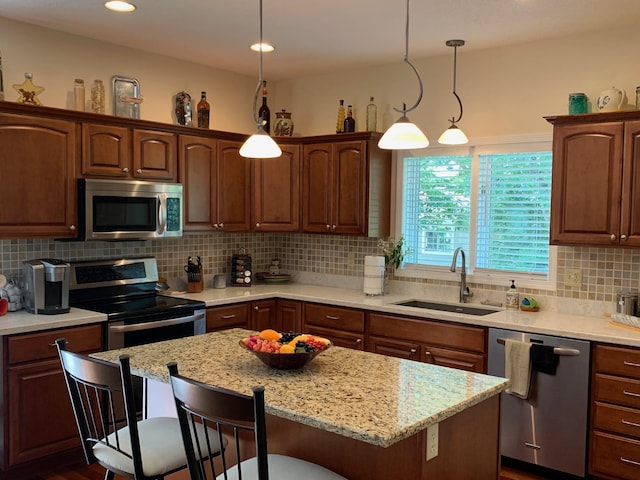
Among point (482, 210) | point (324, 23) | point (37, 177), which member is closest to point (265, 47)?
point (324, 23)

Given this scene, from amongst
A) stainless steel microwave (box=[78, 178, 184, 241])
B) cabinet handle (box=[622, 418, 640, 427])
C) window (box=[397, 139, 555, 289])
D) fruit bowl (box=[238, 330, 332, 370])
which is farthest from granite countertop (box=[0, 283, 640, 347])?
fruit bowl (box=[238, 330, 332, 370])

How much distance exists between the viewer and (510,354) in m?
3.62

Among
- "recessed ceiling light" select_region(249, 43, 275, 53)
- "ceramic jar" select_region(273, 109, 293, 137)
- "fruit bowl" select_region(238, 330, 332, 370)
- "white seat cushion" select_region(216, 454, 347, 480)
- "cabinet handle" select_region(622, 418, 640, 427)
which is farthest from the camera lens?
"ceramic jar" select_region(273, 109, 293, 137)

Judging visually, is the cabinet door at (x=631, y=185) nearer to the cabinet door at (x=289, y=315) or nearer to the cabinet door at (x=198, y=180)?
the cabinet door at (x=289, y=315)

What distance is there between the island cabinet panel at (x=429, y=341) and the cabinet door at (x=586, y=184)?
826 mm

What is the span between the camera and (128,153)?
13.7ft

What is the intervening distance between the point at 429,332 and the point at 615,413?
1.19 m

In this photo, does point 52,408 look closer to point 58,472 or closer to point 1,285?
point 58,472

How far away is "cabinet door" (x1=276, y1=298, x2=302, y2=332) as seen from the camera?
476 cm

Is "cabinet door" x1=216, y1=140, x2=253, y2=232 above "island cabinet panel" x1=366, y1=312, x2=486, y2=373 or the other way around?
above

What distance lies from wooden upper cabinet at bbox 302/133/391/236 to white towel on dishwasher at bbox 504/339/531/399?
5.02ft

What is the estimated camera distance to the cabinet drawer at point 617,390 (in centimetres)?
327

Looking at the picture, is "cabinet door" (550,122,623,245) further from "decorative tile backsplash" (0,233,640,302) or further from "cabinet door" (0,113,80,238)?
"cabinet door" (0,113,80,238)

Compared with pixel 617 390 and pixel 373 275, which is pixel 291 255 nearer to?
pixel 373 275
